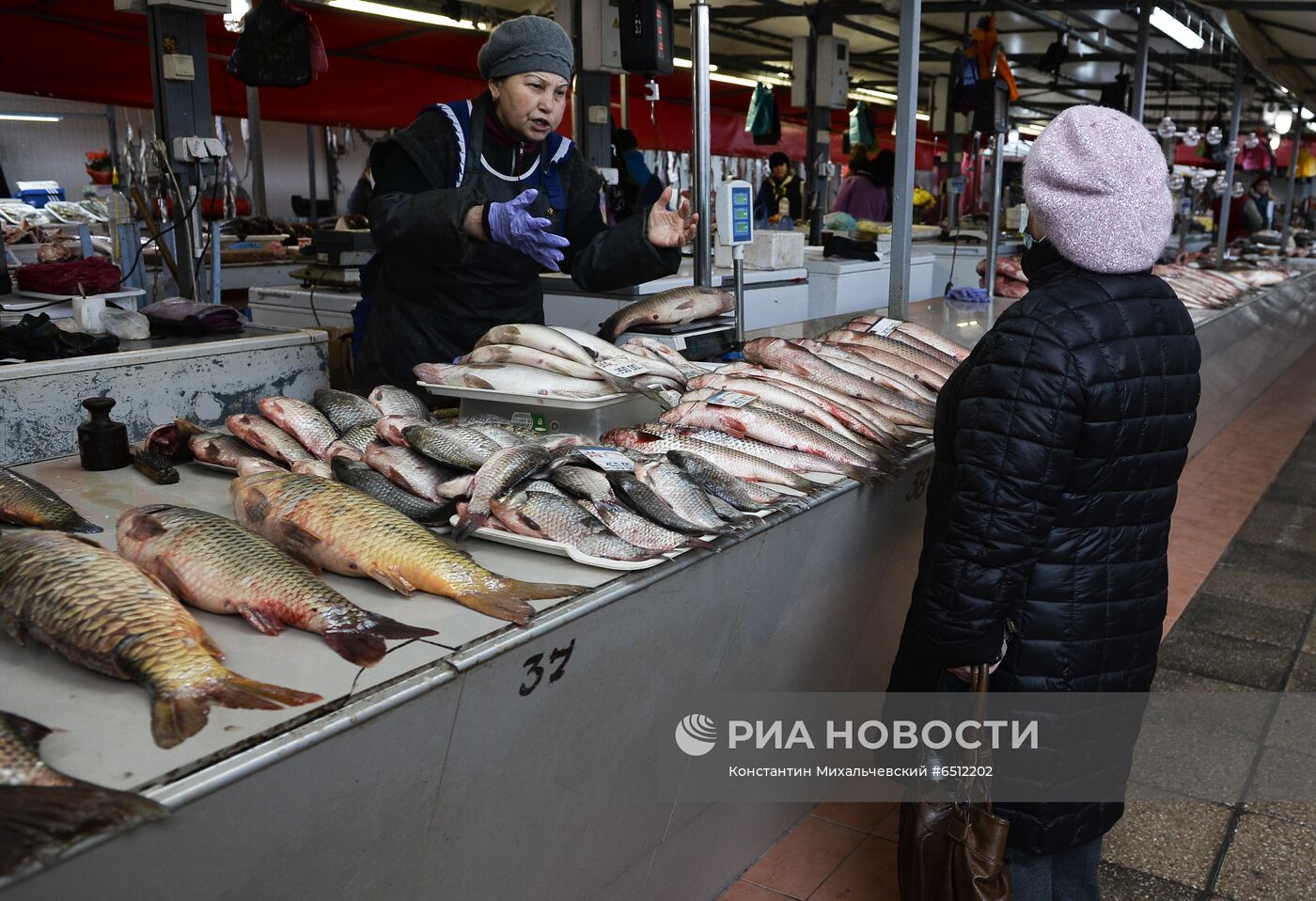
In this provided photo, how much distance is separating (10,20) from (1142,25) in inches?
356

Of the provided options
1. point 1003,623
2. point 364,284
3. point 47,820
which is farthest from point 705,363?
point 47,820

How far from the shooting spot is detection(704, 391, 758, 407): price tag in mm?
2771

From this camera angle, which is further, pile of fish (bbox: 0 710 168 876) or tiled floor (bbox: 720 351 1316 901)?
tiled floor (bbox: 720 351 1316 901)

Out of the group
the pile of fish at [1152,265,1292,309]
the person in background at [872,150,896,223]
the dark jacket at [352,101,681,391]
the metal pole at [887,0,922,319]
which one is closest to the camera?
the dark jacket at [352,101,681,391]

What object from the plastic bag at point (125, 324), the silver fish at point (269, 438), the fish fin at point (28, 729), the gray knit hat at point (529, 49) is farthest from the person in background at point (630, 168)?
the fish fin at point (28, 729)

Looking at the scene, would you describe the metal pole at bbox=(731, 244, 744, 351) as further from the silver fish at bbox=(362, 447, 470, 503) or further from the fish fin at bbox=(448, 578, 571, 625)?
the fish fin at bbox=(448, 578, 571, 625)

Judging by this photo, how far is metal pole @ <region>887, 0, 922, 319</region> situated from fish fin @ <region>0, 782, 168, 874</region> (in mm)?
3916

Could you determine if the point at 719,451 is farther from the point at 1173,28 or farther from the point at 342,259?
the point at 1173,28

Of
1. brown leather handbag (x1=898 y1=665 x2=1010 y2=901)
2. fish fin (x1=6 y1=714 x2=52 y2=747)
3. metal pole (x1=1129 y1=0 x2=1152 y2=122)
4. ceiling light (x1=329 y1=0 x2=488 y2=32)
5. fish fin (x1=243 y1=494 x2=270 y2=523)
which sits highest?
ceiling light (x1=329 y1=0 x2=488 y2=32)

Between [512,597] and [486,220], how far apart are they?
1.55m

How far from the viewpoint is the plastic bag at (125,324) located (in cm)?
389

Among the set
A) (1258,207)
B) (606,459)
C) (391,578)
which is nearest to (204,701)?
(391,578)

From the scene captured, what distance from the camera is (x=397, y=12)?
934cm

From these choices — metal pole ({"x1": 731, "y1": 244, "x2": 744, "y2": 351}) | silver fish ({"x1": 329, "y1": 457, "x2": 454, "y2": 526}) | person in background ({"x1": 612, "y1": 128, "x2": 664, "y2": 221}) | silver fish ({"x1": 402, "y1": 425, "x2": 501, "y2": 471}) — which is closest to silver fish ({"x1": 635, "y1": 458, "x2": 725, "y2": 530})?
silver fish ({"x1": 402, "y1": 425, "x2": 501, "y2": 471})
